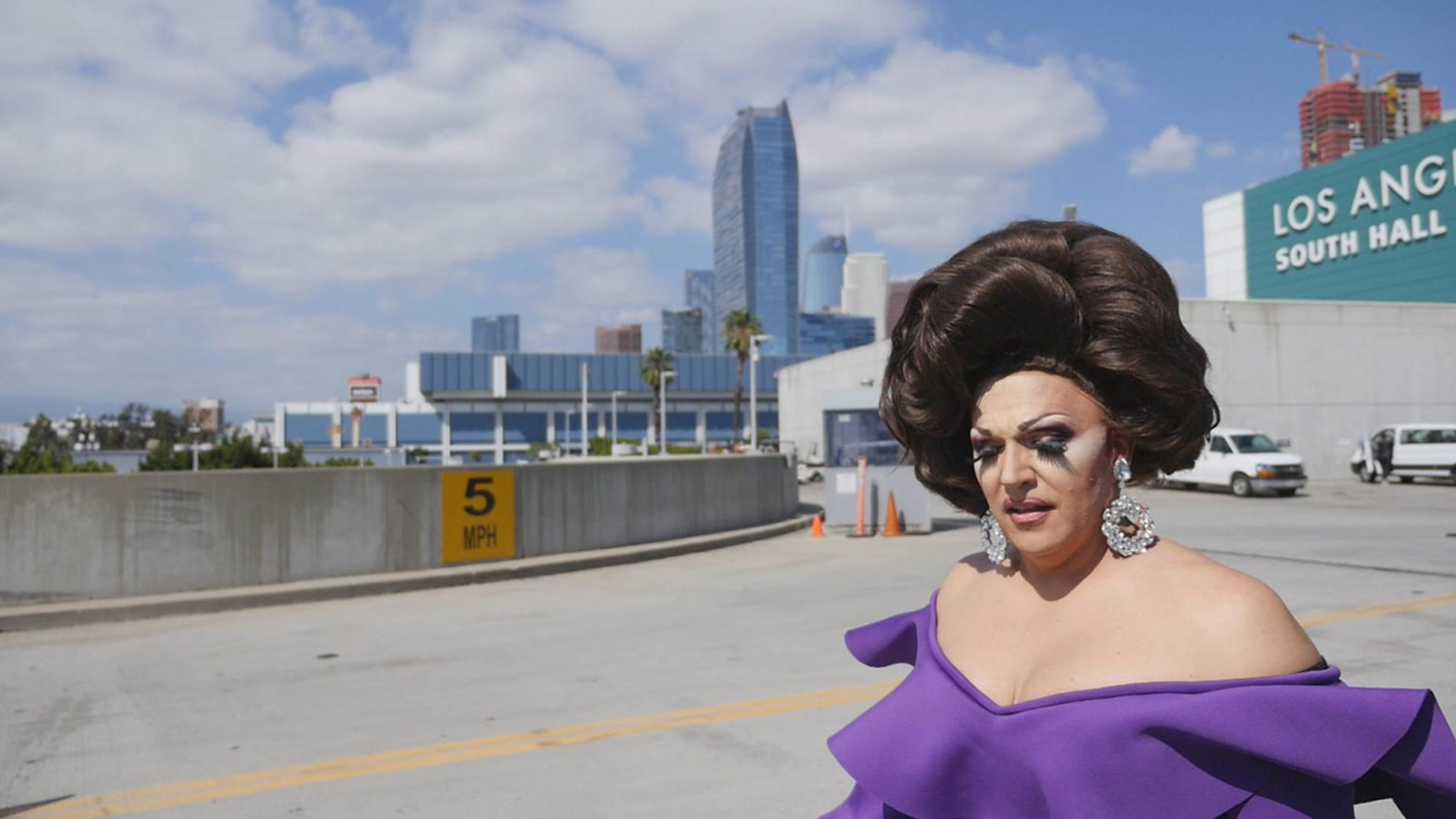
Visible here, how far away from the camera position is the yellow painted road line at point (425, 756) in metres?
4.82

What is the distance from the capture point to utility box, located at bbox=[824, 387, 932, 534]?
17.8 meters

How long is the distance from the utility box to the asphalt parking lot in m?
5.24

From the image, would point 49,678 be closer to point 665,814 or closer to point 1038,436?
point 665,814

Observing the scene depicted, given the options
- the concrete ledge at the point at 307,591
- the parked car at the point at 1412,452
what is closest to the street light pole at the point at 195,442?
the concrete ledge at the point at 307,591

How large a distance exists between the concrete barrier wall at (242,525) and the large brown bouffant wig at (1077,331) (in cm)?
1066

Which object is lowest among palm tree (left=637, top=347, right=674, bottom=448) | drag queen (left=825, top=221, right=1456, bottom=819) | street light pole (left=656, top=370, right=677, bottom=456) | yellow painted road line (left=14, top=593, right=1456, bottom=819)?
yellow painted road line (left=14, top=593, right=1456, bottom=819)

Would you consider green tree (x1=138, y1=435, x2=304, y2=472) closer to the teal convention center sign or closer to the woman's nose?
the woman's nose

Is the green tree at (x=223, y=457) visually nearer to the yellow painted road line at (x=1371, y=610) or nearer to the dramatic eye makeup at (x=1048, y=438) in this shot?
the yellow painted road line at (x=1371, y=610)

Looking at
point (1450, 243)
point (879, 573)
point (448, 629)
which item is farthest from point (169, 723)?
point (1450, 243)

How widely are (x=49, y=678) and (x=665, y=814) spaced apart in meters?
5.66

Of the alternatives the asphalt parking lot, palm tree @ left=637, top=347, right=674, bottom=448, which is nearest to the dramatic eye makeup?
the asphalt parking lot

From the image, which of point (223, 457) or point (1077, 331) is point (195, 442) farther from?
point (1077, 331)

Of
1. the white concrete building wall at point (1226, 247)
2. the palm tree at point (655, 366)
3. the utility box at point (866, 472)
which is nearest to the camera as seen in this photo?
the utility box at point (866, 472)

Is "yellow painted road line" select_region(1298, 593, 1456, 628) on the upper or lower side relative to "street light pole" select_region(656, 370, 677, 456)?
lower
